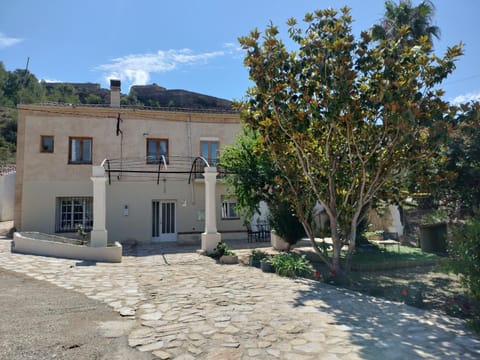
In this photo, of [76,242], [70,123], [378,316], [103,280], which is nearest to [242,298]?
[378,316]

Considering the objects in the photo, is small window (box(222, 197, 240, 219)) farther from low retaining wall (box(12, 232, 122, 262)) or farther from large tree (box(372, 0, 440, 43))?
large tree (box(372, 0, 440, 43))

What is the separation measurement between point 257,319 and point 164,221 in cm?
1392

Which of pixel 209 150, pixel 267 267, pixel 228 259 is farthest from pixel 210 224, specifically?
pixel 209 150

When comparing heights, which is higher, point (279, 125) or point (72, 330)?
point (279, 125)

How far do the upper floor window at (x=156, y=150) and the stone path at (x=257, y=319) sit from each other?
9492mm

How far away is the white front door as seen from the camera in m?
19.1

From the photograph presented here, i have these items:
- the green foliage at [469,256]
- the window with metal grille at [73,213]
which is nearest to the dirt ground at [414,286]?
the green foliage at [469,256]

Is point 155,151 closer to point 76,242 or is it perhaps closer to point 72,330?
point 76,242

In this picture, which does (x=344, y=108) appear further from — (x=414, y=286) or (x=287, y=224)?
(x=287, y=224)

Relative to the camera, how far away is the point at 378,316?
6.21 metres

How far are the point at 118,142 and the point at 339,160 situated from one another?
1253cm

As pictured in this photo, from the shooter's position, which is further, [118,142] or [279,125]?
[118,142]

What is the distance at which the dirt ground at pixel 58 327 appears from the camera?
4617mm

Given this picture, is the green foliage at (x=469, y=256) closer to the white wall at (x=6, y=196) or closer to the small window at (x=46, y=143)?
the small window at (x=46, y=143)
